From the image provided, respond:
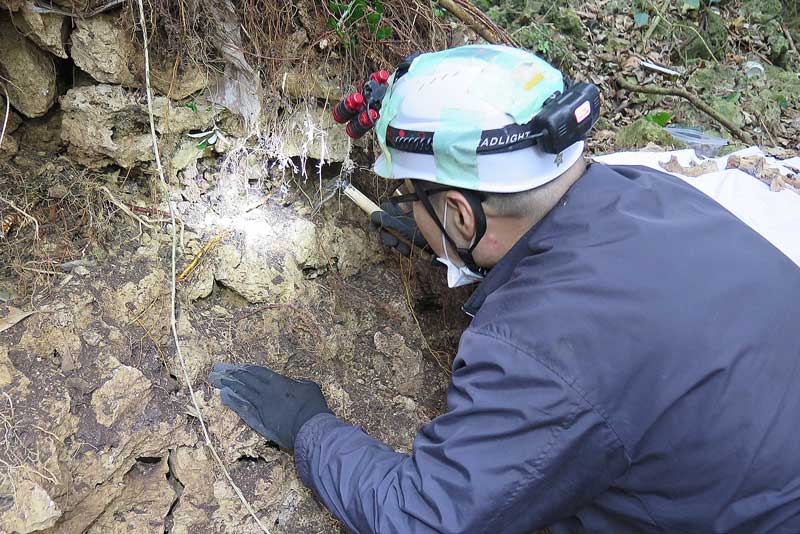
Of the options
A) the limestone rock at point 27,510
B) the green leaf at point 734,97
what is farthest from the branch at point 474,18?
the green leaf at point 734,97

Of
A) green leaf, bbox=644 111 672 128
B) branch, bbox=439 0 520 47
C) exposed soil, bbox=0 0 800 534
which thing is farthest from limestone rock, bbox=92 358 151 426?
green leaf, bbox=644 111 672 128

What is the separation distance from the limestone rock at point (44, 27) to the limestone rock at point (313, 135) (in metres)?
0.83

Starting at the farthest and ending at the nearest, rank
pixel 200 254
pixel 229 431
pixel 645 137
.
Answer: pixel 645 137 < pixel 200 254 < pixel 229 431

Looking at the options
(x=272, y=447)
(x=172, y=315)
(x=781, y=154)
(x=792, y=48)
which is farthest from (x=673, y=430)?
(x=792, y=48)

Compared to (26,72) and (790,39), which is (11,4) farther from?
(790,39)

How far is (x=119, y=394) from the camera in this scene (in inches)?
71.8

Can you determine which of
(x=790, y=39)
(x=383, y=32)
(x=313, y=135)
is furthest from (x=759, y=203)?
(x=790, y=39)

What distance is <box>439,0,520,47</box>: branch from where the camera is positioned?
2.72 m

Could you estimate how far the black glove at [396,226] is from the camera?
2449 millimetres

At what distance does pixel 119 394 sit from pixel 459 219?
4.12 ft

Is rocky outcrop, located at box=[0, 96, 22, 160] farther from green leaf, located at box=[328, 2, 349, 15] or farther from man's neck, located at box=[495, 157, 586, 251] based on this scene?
man's neck, located at box=[495, 157, 586, 251]

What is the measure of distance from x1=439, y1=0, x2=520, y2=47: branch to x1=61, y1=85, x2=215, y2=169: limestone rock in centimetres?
139

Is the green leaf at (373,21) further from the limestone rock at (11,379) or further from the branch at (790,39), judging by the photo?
the branch at (790,39)

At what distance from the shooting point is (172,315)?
6.41ft
